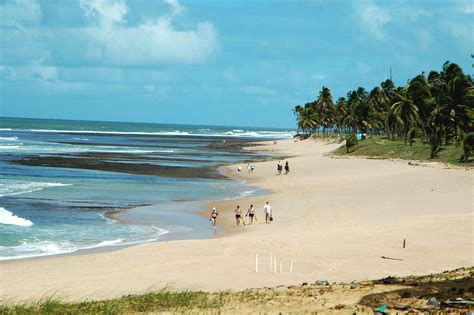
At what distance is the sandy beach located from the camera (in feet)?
57.2

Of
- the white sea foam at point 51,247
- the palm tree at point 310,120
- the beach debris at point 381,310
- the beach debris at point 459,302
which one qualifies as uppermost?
the palm tree at point 310,120

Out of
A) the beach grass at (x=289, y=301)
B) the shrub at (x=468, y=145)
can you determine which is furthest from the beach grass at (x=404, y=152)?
the beach grass at (x=289, y=301)

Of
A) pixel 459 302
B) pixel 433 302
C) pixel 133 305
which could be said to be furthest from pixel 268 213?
pixel 459 302

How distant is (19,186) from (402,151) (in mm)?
36134

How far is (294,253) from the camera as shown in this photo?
20875mm

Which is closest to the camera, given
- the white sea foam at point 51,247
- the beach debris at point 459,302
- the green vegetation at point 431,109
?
the beach debris at point 459,302

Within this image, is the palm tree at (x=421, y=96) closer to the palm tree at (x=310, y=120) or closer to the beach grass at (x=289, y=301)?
the beach grass at (x=289, y=301)

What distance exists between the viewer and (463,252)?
2047cm

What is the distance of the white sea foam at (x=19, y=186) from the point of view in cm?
4005

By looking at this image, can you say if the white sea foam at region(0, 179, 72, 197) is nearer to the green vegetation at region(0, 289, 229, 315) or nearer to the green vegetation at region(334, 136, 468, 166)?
the green vegetation at region(0, 289, 229, 315)

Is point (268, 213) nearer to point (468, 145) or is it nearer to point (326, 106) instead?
point (468, 145)

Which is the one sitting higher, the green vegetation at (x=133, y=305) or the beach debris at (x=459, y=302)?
the beach debris at (x=459, y=302)

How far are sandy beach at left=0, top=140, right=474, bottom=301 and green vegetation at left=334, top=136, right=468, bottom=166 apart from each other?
18260 mm

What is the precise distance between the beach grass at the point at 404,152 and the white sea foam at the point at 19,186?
30.4 meters
